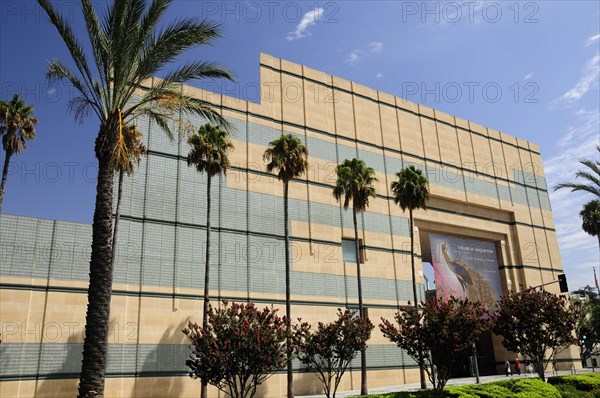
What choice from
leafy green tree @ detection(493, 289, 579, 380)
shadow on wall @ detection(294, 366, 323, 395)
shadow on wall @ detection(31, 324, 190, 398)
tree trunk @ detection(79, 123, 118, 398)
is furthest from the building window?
tree trunk @ detection(79, 123, 118, 398)

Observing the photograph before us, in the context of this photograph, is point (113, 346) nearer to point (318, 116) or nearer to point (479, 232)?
point (318, 116)

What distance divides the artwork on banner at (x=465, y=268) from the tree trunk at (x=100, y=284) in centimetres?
3880

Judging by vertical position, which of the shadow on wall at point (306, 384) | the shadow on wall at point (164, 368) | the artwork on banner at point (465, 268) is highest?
the artwork on banner at point (465, 268)

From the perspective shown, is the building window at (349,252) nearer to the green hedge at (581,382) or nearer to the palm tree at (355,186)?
the palm tree at (355,186)

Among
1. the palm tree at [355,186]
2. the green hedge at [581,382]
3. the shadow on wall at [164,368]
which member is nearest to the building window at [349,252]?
Result: the palm tree at [355,186]

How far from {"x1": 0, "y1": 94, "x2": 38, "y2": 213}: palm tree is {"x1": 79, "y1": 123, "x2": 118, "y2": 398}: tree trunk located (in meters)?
19.7

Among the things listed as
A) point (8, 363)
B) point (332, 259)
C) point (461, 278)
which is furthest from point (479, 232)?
point (8, 363)

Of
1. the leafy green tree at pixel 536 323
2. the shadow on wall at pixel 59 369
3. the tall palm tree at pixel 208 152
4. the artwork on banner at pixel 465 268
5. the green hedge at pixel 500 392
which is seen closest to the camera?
the green hedge at pixel 500 392

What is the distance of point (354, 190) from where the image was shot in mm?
38188

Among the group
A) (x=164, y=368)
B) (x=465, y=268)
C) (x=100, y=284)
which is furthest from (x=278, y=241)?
(x=100, y=284)

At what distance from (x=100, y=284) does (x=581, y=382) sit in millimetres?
24761

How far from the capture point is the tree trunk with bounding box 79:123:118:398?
48.5ft

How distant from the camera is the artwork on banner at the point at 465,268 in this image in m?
50.1

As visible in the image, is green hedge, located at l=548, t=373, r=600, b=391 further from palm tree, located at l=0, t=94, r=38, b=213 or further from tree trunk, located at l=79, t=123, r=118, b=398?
palm tree, located at l=0, t=94, r=38, b=213
